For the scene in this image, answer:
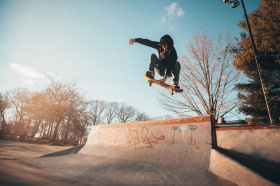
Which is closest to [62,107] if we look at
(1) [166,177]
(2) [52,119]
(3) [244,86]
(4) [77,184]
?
(2) [52,119]

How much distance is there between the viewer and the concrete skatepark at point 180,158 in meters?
2.70

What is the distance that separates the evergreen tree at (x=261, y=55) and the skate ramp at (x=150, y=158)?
29.7ft

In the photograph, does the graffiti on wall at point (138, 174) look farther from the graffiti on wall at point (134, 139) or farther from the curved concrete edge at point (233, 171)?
the curved concrete edge at point (233, 171)

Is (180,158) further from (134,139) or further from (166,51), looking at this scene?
(166,51)

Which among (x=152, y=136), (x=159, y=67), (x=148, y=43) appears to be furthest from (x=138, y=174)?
(x=148, y=43)

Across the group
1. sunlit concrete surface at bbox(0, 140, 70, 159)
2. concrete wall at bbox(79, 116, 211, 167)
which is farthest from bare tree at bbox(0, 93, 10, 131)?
concrete wall at bbox(79, 116, 211, 167)

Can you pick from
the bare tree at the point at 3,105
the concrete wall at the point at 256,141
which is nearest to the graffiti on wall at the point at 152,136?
the concrete wall at the point at 256,141

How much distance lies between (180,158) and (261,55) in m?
10.6

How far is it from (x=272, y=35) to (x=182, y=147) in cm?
995

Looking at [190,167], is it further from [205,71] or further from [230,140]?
[205,71]

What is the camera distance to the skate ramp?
118 inches

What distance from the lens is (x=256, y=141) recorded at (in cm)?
365

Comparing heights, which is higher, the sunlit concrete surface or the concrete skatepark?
the concrete skatepark

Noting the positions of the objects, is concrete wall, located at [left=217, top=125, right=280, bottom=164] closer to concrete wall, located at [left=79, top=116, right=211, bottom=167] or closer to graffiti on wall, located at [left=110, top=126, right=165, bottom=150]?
concrete wall, located at [left=79, top=116, right=211, bottom=167]
